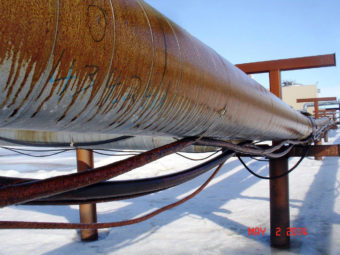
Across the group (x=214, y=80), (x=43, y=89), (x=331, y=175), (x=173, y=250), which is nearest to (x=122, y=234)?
(x=173, y=250)

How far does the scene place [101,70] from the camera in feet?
2.15

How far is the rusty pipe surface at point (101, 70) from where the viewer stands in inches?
20.7

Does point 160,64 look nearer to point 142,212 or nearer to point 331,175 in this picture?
point 142,212

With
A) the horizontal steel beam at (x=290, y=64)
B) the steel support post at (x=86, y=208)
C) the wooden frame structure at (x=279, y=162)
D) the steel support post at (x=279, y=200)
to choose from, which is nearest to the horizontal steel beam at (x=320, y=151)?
the wooden frame structure at (x=279, y=162)

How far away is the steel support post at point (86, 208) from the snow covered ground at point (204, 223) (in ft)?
0.48

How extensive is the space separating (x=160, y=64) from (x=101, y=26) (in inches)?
8.7

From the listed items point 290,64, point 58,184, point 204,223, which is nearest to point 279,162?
point 290,64

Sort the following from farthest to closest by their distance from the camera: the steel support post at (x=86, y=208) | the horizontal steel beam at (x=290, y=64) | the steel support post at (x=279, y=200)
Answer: the steel support post at (x=86, y=208) → the horizontal steel beam at (x=290, y=64) → the steel support post at (x=279, y=200)

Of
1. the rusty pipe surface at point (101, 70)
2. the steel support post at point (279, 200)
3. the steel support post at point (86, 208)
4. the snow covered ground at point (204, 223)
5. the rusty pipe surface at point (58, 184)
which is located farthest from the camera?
the steel support post at point (86, 208)

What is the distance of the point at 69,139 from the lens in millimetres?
2596

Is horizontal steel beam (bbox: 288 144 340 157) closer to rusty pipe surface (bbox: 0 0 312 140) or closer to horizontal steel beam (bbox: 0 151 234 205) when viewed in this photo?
horizontal steel beam (bbox: 0 151 234 205)

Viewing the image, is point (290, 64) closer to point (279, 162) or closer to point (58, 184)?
point (279, 162)

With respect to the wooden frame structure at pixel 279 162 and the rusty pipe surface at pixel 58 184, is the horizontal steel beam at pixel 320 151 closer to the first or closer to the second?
the wooden frame structure at pixel 279 162

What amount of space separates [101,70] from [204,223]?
5.45 metres
